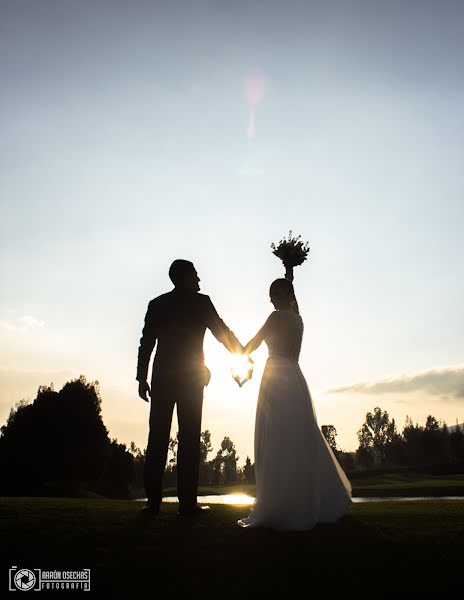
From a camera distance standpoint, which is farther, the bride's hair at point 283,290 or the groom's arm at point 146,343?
the bride's hair at point 283,290

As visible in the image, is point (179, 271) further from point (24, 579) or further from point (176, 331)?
point (24, 579)

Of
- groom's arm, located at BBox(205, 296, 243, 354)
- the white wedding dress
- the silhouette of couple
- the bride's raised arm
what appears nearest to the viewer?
the white wedding dress

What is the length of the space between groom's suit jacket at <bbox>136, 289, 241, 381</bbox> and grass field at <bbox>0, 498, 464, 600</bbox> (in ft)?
8.63

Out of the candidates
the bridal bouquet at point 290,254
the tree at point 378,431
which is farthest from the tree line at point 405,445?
the bridal bouquet at point 290,254

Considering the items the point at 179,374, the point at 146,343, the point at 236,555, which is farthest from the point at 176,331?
the point at 236,555

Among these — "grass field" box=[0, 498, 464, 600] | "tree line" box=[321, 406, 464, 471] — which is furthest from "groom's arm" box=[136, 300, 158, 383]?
"tree line" box=[321, 406, 464, 471]

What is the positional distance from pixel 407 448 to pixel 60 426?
126m

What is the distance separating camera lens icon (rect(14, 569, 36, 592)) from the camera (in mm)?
4842

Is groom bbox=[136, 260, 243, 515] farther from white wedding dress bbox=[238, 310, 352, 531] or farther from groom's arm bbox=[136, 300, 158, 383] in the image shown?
white wedding dress bbox=[238, 310, 352, 531]

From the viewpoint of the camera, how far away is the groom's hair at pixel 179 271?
9133 mm

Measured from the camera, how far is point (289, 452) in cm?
796

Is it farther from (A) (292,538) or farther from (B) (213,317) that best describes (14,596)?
(B) (213,317)

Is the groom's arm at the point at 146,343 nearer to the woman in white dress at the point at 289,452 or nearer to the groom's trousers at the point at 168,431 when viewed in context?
the groom's trousers at the point at 168,431

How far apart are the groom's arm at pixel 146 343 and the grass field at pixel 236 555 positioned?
263 centimetres
